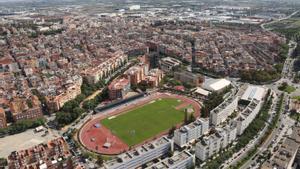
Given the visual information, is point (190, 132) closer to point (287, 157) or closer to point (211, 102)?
point (211, 102)

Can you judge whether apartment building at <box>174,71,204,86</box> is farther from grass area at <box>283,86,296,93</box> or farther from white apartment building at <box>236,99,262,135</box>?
grass area at <box>283,86,296,93</box>

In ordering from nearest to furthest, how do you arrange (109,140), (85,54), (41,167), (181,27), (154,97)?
(41,167), (109,140), (154,97), (85,54), (181,27)

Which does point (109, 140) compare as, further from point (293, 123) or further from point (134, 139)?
point (293, 123)

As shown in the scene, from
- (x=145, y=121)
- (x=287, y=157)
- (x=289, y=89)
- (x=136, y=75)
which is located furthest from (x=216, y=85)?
(x=287, y=157)

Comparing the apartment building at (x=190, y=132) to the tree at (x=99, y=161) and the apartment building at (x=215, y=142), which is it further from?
the tree at (x=99, y=161)

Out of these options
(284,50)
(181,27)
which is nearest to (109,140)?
(284,50)
